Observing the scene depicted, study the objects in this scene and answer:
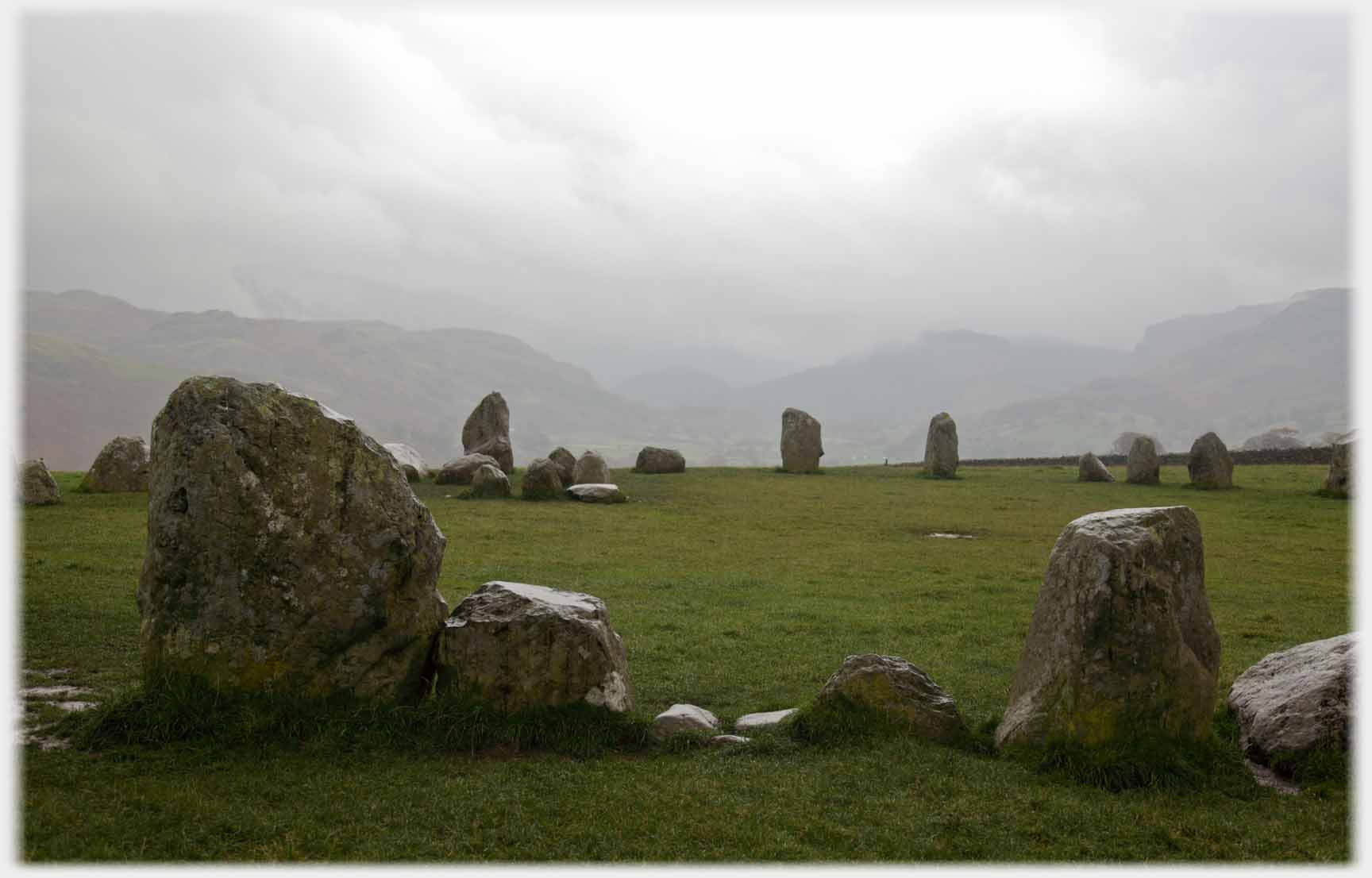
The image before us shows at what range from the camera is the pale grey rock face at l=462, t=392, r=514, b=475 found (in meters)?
41.9

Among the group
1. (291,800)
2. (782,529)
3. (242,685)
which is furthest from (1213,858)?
(782,529)

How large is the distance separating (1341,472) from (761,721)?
35.8m

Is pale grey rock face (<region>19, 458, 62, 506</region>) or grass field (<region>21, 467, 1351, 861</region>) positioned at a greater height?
pale grey rock face (<region>19, 458, 62, 506</region>)

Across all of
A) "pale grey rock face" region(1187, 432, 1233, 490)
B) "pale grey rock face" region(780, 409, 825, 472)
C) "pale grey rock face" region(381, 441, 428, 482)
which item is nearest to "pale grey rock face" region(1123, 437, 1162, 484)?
"pale grey rock face" region(1187, 432, 1233, 490)

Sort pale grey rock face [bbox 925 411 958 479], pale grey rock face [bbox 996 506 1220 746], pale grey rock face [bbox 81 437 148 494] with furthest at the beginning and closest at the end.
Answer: pale grey rock face [bbox 925 411 958 479], pale grey rock face [bbox 81 437 148 494], pale grey rock face [bbox 996 506 1220 746]

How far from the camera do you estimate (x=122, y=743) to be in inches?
376

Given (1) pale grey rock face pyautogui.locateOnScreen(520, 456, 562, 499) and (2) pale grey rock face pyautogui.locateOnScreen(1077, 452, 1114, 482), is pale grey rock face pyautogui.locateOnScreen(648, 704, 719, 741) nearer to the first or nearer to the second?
(1) pale grey rock face pyautogui.locateOnScreen(520, 456, 562, 499)

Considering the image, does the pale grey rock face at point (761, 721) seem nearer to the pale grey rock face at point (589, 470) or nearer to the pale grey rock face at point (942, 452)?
the pale grey rock face at point (589, 470)

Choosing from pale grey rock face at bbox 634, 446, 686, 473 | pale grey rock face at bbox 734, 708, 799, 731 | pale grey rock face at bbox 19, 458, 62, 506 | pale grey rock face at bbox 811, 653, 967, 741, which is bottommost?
pale grey rock face at bbox 734, 708, 799, 731

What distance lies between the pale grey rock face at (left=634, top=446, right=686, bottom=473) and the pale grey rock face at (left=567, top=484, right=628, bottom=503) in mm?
10347

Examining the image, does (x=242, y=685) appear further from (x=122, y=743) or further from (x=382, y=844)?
(x=382, y=844)

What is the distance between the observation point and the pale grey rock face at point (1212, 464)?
39.7 metres

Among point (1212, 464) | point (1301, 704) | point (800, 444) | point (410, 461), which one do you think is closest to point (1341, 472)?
point (1212, 464)

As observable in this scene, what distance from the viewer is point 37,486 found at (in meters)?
27.6
